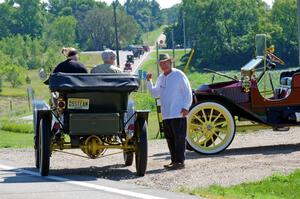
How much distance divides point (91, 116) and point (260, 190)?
114 inches

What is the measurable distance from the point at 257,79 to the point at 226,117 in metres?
1.14

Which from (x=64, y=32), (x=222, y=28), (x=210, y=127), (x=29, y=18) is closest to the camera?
(x=210, y=127)

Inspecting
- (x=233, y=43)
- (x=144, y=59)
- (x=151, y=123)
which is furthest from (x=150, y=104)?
(x=144, y=59)

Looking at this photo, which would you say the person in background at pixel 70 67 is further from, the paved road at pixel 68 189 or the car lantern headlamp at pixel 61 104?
the paved road at pixel 68 189

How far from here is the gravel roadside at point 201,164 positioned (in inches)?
468

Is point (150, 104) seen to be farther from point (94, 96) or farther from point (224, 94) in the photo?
point (94, 96)

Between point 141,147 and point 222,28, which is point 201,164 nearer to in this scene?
point 141,147

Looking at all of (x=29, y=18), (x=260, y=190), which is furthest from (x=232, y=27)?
(x=260, y=190)

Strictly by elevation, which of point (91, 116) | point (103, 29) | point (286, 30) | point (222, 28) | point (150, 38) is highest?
point (103, 29)

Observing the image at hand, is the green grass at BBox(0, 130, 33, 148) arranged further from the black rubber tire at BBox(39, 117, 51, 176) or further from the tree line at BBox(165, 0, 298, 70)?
the tree line at BBox(165, 0, 298, 70)

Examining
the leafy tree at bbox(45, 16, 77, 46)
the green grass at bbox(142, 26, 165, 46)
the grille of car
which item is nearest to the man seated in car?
the grille of car

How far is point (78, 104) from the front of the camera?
12.6m

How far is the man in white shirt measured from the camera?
43.5 feet

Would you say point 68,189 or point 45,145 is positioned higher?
point 45,145
